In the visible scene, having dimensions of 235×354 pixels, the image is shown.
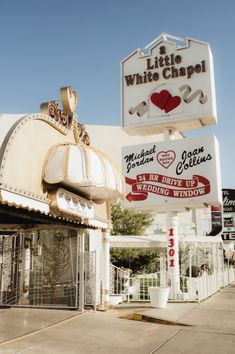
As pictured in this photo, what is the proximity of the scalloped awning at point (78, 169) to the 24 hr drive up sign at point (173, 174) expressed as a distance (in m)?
8.41

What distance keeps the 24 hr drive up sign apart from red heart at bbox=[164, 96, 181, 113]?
67.4 inches

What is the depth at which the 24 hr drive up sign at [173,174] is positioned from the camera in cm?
1798

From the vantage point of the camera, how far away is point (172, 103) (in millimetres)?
19328

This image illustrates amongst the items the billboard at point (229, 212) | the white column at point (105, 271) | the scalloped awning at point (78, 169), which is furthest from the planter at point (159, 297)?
the billboard at point (229, 212)

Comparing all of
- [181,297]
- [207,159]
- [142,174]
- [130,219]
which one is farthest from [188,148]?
[130,219]

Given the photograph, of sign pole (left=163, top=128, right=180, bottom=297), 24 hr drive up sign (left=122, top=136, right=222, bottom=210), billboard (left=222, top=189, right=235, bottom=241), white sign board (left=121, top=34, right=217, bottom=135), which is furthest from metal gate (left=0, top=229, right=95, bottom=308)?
billboard (left=222, top=189, right=235, bottom=241)

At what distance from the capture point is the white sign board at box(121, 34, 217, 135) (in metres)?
18.9

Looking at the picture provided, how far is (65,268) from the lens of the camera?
42.9 feet

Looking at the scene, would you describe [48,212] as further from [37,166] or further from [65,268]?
[65,268]

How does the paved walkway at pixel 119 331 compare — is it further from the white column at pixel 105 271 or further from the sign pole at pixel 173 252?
the sign pole at pixel 173 252

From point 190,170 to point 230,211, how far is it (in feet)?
120

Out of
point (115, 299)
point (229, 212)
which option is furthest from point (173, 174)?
point (229, 212)

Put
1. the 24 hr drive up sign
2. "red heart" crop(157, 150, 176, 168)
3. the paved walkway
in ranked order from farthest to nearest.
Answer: "red heart" crop(157, 150, 176, 168)
the 24 hr drive up sign
the paved walkway

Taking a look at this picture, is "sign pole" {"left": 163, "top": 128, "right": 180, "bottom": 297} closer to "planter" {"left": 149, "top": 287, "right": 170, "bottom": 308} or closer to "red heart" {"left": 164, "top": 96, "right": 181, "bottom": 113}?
"planter" {"left": 149, "top": 287, "right": 170, "bottom": 308}
